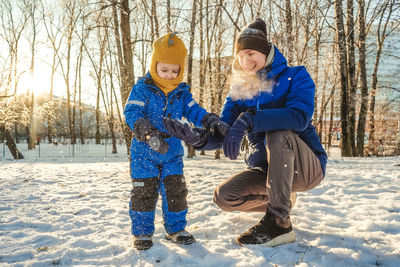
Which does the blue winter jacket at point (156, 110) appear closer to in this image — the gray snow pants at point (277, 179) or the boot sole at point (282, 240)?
the gray snow pants at point (277, 179)

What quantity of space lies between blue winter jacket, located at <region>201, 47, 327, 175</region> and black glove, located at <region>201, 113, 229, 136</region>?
7 cm

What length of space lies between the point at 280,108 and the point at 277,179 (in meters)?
0.48

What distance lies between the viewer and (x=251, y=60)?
1966 mm

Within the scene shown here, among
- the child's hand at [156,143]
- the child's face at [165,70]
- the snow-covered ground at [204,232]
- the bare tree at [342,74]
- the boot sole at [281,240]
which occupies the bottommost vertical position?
the snow-covered ground at [204,232]

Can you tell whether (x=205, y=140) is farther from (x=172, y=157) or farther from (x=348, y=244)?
(x=348, y=244)

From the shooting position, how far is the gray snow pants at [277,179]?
169 cm

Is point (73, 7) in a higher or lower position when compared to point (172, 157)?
higher

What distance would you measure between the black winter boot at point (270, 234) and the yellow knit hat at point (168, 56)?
1.27m

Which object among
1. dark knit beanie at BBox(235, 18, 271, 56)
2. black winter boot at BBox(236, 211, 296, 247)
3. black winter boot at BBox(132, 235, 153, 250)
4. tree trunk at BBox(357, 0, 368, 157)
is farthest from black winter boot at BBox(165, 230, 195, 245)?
tree trunk at BBox(357, 0, 368, 157)

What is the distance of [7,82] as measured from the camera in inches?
387

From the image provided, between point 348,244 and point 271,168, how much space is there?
28.9 inches

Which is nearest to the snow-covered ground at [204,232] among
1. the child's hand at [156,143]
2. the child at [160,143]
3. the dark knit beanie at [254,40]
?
the child at [160,143]

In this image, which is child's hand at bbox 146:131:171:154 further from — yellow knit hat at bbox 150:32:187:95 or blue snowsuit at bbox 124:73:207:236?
yellow knit hat at bbox 150:32:187:95

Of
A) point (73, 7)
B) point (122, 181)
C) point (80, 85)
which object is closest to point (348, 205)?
point (122, 181)
